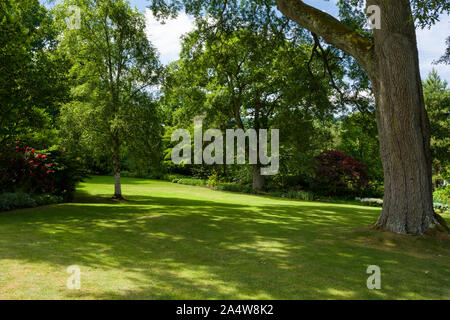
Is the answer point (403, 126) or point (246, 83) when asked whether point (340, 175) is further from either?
point (403, 126)

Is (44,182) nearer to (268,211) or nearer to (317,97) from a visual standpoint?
(268,211)

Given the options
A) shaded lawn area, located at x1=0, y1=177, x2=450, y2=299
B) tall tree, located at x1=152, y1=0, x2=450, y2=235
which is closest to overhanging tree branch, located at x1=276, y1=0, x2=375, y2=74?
tall tree, located at x1=152, y1=0, x2=450, y2=235

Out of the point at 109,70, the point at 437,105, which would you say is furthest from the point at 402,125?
the point at 437,105

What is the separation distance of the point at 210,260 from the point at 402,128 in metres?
4.73

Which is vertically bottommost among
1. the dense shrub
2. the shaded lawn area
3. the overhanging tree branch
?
the shaded lawn area

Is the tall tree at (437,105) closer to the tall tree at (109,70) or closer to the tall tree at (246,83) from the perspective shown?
the tall tree at (246,83)

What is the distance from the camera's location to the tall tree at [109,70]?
13.1 metres

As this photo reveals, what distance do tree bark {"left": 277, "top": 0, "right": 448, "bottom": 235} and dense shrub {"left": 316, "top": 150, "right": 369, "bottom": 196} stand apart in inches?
518

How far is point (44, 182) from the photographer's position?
1258 cm

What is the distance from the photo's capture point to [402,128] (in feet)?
22.2

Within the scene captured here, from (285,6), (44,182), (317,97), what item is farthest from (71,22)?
(317,97)

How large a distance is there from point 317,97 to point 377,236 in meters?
7.81

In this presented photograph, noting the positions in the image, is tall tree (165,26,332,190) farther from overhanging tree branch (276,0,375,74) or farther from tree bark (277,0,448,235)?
tree bark (277,0,448,235)

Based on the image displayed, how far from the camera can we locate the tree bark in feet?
22.0
